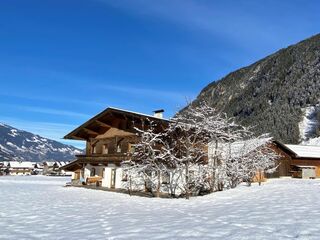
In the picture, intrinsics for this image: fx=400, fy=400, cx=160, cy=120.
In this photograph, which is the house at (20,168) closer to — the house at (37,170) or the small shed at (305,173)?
the house at (37,170)

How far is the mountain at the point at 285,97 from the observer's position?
13245 centimetres

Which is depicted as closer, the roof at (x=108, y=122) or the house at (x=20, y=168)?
the roof at (x=108, y=122)

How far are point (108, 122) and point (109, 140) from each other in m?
1.77

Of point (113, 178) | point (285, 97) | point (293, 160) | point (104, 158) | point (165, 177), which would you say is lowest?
point (113, 178)

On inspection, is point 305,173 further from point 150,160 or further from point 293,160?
point 150,160

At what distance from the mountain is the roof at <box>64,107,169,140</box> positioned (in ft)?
273

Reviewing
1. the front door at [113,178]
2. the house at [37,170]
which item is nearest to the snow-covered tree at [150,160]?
the front door at [113,178]

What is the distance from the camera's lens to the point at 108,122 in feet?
124

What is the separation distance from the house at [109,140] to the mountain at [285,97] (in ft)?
Result: 272

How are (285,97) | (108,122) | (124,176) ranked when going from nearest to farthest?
(124,176)
(108,122)
(285,97)

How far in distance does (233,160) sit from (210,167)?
279cm

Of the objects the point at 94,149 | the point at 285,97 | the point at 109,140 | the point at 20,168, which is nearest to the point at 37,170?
the point at 20,168

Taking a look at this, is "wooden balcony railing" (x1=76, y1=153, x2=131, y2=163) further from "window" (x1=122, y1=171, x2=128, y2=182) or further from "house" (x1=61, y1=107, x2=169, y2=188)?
"window" (x1=122, y1=171, x2=128, y2=182)

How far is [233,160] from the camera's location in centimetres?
3056
